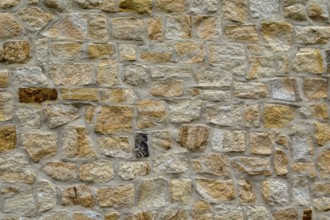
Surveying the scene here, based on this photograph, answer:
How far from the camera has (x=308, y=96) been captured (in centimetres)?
350

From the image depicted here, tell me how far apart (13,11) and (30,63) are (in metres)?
0.34

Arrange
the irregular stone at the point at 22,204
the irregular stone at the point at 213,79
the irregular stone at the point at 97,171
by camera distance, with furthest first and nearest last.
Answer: the irregular stone at the point at 213,79 → the irregular stone at the point at 97,171 → the irregular stone at the point at 22,204

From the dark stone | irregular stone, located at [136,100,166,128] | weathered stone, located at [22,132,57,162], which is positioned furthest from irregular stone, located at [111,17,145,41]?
weathered stone, located at [22,132,57,162]

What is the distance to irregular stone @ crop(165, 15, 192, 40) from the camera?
3.37 m

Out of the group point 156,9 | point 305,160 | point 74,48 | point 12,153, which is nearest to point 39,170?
point 12,153

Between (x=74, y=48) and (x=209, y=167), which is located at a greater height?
(x=74, y=48)

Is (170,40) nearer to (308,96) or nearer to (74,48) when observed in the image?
(74,48)

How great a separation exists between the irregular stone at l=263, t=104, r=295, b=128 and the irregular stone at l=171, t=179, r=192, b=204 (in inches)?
25.7

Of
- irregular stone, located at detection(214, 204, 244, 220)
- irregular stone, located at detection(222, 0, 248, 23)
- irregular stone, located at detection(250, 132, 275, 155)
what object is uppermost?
irregular stone, located at detection(222, 0, 248, 23)

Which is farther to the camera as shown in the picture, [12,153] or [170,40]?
[170,40]

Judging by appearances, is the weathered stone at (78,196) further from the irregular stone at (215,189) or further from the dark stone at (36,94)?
the irregular stone at (215,189)

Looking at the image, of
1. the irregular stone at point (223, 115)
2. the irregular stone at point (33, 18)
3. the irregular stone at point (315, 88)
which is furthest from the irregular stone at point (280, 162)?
the irregular stone at point (33, 18)

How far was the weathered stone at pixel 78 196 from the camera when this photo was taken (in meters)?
3.11

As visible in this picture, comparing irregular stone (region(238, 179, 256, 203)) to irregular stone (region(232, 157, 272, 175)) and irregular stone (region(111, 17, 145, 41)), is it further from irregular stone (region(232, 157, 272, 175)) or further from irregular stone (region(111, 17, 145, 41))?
irregular stone (region(111, 17, 145, 41))
